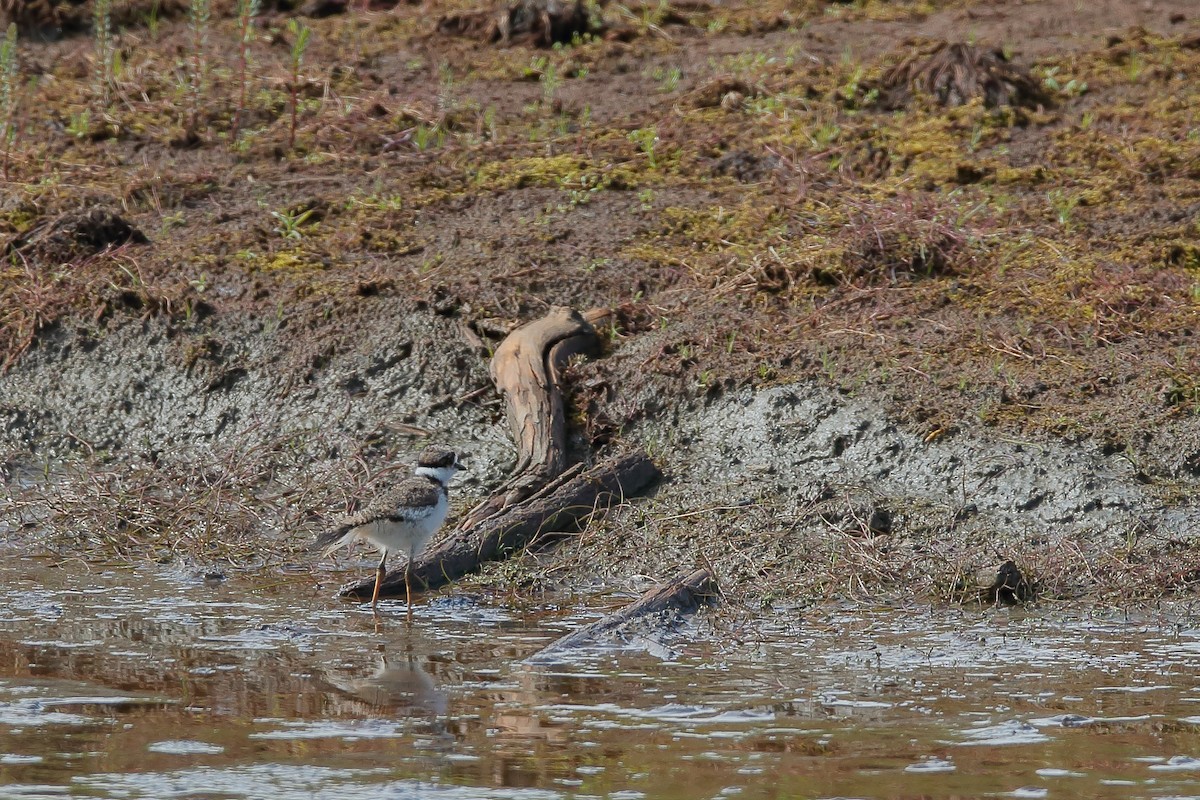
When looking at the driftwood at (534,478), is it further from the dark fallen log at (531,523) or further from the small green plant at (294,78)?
the small green plant at (294,78)

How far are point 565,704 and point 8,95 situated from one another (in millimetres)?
8001

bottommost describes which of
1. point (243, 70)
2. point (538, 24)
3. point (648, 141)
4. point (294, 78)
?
point (648, 141)

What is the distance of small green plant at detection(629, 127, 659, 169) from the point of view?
11.9 meters

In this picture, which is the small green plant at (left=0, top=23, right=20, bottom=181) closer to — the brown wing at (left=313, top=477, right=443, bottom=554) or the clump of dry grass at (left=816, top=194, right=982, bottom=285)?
the brown wing at (left=313, top=477, right=443, bottom=554)

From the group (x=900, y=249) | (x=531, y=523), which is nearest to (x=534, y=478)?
(x=531, y=523)

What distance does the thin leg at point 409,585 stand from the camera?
7797mm

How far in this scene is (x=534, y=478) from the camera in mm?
8812

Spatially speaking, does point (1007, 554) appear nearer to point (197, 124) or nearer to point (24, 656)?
point (24, 656)

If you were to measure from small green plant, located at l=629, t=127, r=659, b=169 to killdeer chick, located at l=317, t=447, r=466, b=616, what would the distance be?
14.2 feet

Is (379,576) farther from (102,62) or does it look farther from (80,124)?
(102,62)

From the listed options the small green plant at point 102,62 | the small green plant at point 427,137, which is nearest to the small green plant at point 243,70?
the small green plant at point 102,62

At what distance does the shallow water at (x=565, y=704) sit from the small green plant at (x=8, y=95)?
4937mm

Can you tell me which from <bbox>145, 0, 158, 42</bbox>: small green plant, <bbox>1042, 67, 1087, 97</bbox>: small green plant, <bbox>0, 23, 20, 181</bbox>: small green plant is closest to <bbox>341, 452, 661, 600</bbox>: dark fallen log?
<bbox>0, 23, 20, 181</bbox>: small green plant

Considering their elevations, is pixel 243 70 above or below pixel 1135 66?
above
